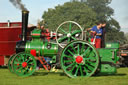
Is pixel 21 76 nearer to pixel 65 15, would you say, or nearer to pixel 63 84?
pixel 63 84

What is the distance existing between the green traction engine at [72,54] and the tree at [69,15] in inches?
1181

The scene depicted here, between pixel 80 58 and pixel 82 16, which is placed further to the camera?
pixel 82 16

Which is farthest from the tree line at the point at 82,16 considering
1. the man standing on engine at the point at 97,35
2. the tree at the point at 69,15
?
the man standing on engine at the point at 97,35

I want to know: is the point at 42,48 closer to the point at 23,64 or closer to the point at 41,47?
the point at 41,47

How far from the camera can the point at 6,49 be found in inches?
523

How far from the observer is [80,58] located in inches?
313

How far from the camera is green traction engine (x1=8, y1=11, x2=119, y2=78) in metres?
7.96

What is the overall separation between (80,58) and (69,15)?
35915 mm

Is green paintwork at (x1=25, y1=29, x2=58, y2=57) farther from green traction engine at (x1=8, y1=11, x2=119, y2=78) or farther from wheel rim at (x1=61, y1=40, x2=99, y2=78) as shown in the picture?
wheel rim at (x1=61, y1=40, x2=99, y2=78)

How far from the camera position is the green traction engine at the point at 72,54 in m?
7.96

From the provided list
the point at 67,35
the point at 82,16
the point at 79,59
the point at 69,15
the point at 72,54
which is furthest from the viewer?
the point at 69,15

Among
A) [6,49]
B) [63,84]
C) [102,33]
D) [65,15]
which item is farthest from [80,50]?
[65,15]

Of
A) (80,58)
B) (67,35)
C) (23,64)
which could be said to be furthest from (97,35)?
(23,64)

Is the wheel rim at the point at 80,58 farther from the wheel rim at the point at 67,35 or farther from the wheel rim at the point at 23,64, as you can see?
the wheel rim at the point at 23,64
